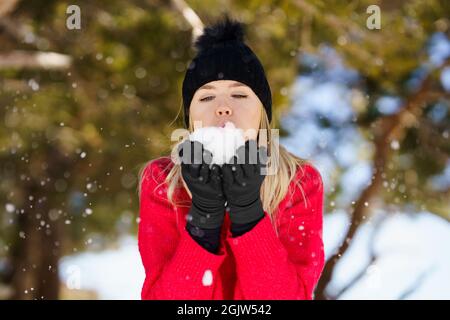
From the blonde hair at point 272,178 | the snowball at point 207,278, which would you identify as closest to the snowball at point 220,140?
the blonde hair at point 272,178

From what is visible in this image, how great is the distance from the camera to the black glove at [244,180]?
134 cm

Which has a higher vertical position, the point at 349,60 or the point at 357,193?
the point at 349,60

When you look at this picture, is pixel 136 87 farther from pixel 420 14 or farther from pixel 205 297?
pixel 205 297

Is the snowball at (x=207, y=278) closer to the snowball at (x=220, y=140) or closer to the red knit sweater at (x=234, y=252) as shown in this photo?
the red knit sweater at (x=234, y=252)

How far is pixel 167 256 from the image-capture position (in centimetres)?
155

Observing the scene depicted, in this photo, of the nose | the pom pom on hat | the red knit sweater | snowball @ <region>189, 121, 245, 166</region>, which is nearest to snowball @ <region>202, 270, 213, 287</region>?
the red knit sweater

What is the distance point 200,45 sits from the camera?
1.83 meters

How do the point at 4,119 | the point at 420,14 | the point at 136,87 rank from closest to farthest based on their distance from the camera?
1. the point at 420,14
2. the point at 136,87
3. the point at 4,119

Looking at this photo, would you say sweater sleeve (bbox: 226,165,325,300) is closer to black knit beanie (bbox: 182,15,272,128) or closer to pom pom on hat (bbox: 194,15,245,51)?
black knit beanie (bbox: 182,15,272,128)

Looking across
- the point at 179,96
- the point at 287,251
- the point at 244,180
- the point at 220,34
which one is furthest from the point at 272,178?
the point at 179,96

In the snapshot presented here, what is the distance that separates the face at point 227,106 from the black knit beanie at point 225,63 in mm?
46

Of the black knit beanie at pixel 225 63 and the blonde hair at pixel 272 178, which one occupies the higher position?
the black knit beanie at pixel 225 63
